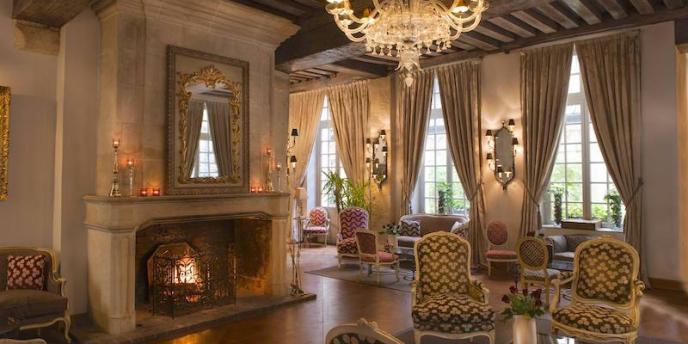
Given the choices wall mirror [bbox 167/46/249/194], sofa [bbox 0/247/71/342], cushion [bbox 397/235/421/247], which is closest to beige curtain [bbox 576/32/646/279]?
cushion [bbox 397/235/421/247]

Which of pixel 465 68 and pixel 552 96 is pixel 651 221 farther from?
pixel 465 68

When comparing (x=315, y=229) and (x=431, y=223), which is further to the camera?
(x=315, y=229)

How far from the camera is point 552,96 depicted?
26.5ft

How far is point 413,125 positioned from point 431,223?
6.63 ft

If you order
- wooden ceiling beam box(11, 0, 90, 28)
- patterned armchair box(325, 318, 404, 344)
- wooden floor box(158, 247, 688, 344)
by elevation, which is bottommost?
wooden floor box(158, 247, 688, 344)

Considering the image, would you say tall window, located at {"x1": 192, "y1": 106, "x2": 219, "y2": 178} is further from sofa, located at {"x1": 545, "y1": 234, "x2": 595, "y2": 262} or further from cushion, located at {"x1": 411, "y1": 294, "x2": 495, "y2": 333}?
sofa, located at {"x1": 545, "y1": 234, "x2": 595, "y2": 262}

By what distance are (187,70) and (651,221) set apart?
6.89m

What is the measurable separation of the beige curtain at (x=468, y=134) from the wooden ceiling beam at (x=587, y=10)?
208cm

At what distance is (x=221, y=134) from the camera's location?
20.6 feet

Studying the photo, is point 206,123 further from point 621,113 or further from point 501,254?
point 621,113

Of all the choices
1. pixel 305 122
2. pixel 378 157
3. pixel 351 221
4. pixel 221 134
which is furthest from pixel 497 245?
pixel 305 122

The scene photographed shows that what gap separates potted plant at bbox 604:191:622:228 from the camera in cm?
772

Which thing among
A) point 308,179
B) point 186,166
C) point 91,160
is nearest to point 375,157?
point 308,179

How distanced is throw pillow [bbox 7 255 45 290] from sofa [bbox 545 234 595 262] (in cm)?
640
